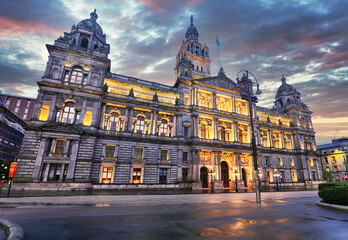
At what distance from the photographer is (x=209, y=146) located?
1300 inches

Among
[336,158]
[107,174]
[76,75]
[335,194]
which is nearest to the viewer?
[335,194]

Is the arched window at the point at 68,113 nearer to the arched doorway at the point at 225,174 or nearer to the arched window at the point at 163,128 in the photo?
the arched window at the point at 163,128

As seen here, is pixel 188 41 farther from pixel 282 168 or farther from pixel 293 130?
pixel 282 168

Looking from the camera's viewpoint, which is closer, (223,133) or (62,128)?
(62,128)

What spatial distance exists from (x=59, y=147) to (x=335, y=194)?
97.9 feet

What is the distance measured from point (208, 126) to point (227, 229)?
1205 inches

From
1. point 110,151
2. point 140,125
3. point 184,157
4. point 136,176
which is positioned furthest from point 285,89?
point 110,151

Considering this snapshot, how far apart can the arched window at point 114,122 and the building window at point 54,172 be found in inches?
363

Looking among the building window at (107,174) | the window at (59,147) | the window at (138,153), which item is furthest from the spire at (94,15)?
the building window at (107,174)

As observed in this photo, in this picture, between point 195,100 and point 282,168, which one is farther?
point 282,168

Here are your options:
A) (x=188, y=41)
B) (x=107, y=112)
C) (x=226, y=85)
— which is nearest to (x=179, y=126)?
(x=107, y=112)

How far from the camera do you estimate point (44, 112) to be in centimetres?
2528

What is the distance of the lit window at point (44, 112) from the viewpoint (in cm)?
2497

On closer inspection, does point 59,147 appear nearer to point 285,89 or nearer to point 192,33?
point 192,33
